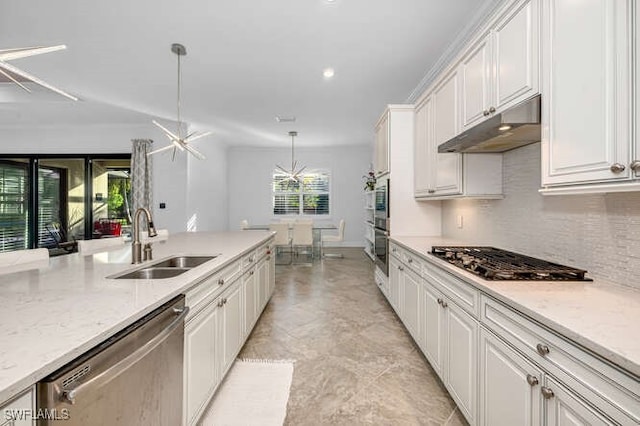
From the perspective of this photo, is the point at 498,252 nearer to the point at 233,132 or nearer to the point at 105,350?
the point at 105,350

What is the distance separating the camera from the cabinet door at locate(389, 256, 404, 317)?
2.93 metres

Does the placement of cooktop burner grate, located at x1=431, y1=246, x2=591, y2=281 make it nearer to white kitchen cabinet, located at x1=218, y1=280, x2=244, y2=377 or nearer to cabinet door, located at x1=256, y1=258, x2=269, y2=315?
white kitchen cabinet, located at x1=218, y1=280, x2=244, y2=377

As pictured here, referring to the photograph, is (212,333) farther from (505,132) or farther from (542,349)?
(505,132)

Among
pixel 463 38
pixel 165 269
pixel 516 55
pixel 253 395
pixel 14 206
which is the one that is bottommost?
pixel 253 395

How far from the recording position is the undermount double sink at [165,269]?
1.69 meters

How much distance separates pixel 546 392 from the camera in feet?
3.15

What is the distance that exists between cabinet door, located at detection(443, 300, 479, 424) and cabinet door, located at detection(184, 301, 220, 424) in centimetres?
136

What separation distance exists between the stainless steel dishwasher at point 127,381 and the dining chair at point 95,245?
147 cm

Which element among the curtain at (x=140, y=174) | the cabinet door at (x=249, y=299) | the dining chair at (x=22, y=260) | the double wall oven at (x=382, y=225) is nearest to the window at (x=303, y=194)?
the curtain at (x=140, y=174)

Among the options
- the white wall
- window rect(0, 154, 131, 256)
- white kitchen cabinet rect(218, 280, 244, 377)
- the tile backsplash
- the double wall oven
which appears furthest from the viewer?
the white wall

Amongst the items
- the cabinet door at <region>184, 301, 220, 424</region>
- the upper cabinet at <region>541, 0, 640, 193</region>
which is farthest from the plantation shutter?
the upper cabinet at <region>541, 0, 640, 193</region>

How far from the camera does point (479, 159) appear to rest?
92.9 inches

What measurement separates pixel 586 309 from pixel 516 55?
132 cm

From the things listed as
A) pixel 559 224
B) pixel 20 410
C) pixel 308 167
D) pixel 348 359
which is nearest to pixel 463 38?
pixel 559 224
